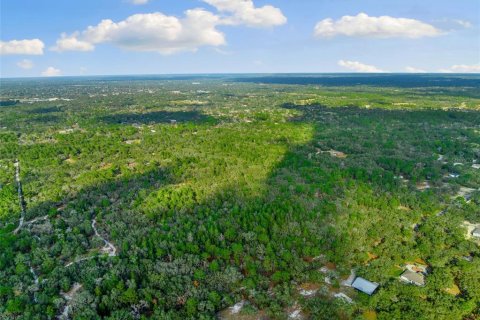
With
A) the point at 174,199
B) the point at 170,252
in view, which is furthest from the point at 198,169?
the point at 170,252

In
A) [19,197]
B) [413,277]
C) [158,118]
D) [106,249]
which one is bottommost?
[106,249]

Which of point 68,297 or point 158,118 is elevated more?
point 158,118

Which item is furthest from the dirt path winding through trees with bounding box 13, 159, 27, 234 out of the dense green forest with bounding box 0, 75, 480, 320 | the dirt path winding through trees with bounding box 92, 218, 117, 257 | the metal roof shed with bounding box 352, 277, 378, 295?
the metal roof shed with bounding box 352, 277, 378, 295

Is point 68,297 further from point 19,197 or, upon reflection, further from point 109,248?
point 19,197

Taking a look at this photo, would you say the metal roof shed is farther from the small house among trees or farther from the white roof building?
the white roof building

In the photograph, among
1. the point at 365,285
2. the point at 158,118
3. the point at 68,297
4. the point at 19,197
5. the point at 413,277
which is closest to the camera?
the point at 365,285

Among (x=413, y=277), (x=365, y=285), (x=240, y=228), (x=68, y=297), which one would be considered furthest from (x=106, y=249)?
(x=413, y=277)

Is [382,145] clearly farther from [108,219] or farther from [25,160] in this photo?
[25,160]
